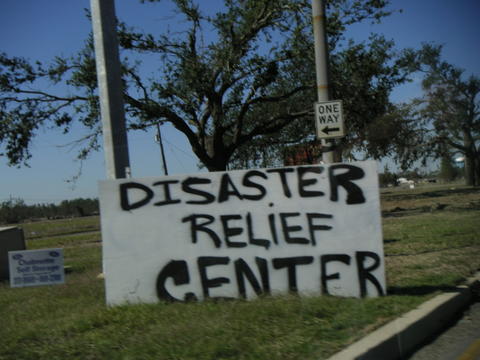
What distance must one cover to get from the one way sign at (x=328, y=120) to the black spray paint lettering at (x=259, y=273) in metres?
1.98

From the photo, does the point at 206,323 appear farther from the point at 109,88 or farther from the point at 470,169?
the point at 470,169

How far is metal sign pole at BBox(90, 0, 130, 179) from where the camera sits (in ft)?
24.2

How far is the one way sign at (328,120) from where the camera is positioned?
22.6 ft

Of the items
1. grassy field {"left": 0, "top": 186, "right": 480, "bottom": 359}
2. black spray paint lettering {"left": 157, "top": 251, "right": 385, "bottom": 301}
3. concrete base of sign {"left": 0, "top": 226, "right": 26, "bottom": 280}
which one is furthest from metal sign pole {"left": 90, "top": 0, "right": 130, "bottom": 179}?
concrete base of sign {"left": 0, "top": 226, "right": 26, "bottom": 280}

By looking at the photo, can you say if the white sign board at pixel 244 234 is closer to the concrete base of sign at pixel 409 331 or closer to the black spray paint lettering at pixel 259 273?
the black spray paint lettering at pixel 259 273

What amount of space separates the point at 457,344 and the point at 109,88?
18.7 feet

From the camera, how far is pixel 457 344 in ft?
14.8

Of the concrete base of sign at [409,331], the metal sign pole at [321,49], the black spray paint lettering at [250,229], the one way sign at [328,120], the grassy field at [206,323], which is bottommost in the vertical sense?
the concrete base of sign at [409,331]

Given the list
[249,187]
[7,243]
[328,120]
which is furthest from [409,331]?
[7,243]

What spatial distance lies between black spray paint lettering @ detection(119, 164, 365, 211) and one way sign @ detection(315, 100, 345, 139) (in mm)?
1285

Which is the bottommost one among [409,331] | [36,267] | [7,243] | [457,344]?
[457,344]

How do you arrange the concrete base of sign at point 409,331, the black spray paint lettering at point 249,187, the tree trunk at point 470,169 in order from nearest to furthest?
the concrete base of sign at point 409,331, the black spray paint lettering at point 249,187, the tree trunk at point 470,169

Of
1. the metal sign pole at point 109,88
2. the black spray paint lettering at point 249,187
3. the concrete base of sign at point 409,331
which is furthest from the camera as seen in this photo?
the metal sign pole at point 109,88

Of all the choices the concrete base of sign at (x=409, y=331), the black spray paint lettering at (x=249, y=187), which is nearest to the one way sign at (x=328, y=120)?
the black spray paint lettering at (x=249, y=187)
